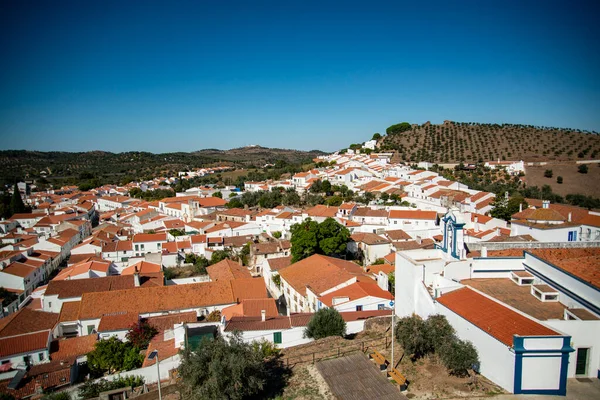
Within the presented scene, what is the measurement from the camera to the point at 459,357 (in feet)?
36.0

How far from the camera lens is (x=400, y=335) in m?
12.7

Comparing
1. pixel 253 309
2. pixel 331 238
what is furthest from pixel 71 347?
pixel 331 238

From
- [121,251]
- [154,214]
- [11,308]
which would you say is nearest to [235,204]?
[154,214]

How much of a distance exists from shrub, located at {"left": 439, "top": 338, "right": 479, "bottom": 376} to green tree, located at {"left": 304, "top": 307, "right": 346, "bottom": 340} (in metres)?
5.34

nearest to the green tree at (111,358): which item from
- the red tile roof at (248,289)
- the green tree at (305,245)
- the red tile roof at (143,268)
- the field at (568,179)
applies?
the red tile roof at (248,289)

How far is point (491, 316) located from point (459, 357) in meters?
1.59

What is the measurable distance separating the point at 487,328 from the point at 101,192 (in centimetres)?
8760

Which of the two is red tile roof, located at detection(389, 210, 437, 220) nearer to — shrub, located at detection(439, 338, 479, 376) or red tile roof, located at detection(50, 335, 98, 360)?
red tile roof, located at detection(50, 335, 98, 360)

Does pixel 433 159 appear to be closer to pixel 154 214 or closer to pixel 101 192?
pixel 154 214

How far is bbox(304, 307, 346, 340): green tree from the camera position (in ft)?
52.6

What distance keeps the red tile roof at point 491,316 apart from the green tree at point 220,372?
641 centimetres

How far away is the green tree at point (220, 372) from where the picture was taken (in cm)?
1020

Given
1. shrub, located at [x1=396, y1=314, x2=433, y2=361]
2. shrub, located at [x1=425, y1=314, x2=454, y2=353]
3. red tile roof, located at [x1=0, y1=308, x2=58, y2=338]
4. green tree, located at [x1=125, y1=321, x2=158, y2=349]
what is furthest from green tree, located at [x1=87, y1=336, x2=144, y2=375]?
shrub, located at [x1=425, y1=314, x2=454, y2=353]

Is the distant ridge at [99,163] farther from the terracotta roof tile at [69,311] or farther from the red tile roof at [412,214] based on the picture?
the terracotta roof tile at [69,311]
